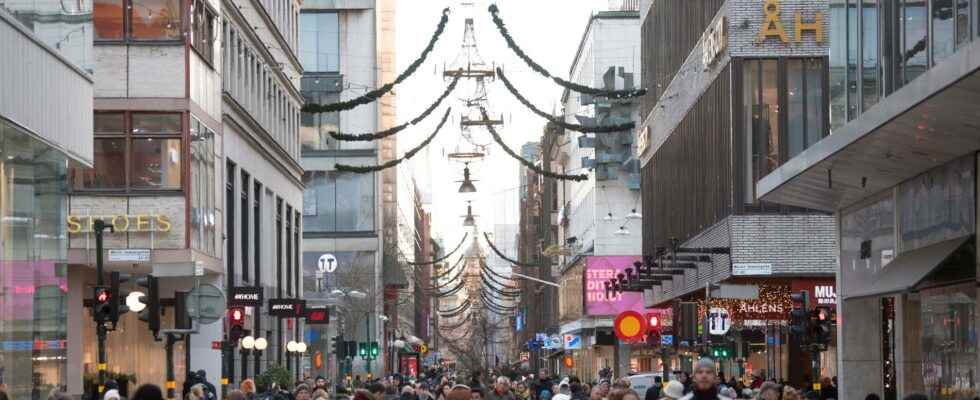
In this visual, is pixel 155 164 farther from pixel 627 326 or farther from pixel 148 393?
pixel 148 393

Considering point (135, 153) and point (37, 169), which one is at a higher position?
point (135, 153)

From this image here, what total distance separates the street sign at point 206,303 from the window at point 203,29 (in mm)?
18289

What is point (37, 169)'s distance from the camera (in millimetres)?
24219

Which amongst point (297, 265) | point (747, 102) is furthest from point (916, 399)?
point (297, 265)

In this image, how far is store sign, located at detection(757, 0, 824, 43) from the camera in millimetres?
42469

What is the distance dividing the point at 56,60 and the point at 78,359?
63.9 ft

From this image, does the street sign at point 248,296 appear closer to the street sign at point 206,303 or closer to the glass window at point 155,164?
the glass window at point 155,164

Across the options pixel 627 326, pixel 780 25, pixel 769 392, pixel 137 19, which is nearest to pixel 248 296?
pixel 137 19

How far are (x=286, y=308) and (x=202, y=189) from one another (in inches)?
426

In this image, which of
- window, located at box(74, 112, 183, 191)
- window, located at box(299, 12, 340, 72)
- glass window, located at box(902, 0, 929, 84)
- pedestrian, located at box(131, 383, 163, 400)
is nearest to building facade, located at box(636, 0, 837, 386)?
window, located at box(74, 112, 183, 191)

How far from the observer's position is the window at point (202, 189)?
44375mm

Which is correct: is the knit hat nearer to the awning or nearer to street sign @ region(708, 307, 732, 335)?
the awning

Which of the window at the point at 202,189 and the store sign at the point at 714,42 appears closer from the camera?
the store sign at the point at 714,42

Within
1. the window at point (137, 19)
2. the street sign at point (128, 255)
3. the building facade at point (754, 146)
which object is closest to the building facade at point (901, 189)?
the building facade at point (754, 146)
